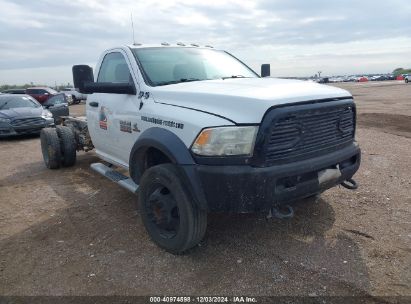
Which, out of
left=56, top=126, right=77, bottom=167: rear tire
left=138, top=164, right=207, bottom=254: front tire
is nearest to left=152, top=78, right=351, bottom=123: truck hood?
left=138, top=164, right=207, bottom=254: front tire

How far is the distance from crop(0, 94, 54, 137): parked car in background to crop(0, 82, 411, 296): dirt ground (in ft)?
22.1

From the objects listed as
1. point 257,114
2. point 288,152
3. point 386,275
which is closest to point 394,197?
point 386,275

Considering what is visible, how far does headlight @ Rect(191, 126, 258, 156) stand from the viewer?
9.66 ft

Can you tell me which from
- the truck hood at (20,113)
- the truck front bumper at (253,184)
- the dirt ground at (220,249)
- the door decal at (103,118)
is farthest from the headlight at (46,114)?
the truck front bumper at (253,184)

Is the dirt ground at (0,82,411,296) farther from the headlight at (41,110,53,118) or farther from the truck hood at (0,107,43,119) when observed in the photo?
the headlight at (41,110,53,118)

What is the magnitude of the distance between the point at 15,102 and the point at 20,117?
1.33 metres

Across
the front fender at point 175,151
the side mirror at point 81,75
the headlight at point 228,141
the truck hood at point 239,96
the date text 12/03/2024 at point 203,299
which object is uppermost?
the side mirror at point 81,75

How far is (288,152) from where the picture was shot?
3098 mm

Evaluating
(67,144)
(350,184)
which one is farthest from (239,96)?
(67,144)

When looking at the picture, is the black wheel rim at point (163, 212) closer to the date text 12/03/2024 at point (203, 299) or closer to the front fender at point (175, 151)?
the front fender at point (175, 151)

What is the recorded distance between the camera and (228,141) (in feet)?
9.76

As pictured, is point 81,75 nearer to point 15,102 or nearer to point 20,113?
point 20,113

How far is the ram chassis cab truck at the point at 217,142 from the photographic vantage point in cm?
296

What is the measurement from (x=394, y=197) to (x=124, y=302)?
11.9ft
